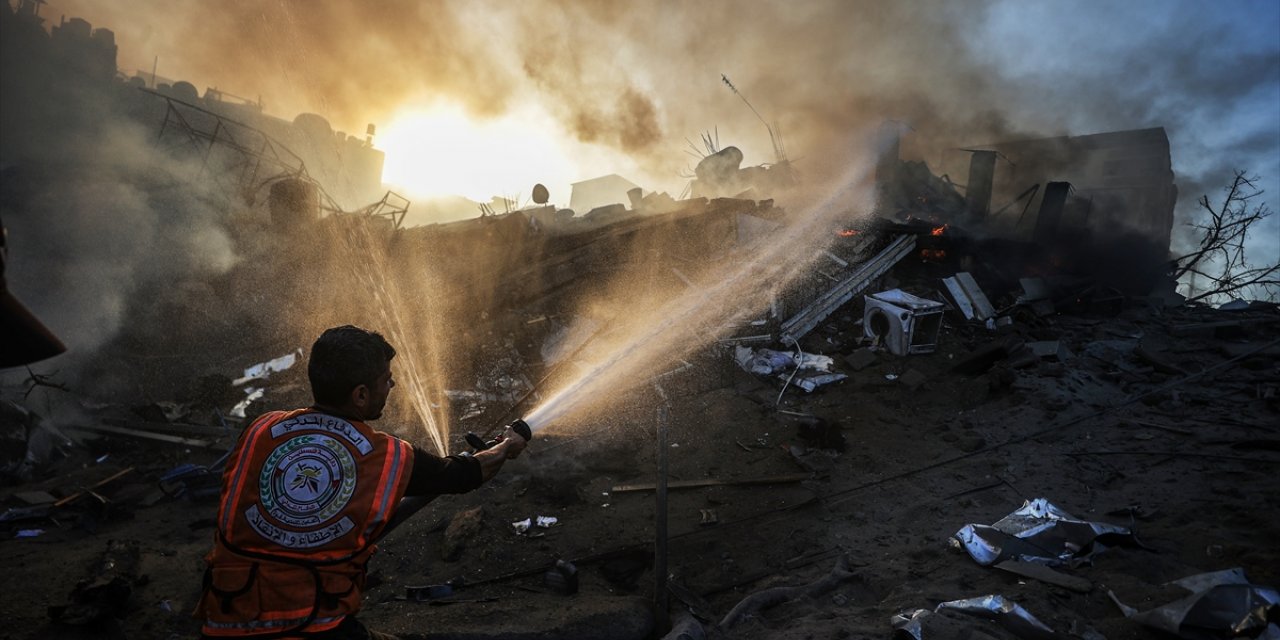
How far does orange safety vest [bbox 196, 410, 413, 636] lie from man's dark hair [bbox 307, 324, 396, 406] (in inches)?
5.3

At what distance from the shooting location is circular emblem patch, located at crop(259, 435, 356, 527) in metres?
2.26

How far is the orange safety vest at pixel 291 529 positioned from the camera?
2234mm

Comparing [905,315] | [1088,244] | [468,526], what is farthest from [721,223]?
[1088,244]

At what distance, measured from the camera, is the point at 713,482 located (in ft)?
23.6

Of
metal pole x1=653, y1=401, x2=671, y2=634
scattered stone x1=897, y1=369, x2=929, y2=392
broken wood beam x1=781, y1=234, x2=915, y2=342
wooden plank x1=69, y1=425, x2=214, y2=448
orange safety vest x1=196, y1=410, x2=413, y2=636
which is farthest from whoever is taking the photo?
broken wood beam x1=781, y1=234, x2=915, y2=342

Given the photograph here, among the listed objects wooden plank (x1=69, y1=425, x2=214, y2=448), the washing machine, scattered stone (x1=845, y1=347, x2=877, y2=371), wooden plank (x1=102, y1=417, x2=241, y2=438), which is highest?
the washing machine

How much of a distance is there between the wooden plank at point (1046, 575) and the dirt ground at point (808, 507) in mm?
66

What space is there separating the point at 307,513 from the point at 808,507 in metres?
5.56

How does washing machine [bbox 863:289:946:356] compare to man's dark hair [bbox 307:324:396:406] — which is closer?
man's dark hair [bbox 307:324:396:406]

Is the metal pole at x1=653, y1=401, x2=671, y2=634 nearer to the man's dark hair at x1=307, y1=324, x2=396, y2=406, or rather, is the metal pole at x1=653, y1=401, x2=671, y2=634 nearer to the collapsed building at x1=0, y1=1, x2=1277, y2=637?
the collapsed building at x1=0, y1=1, x2=1277, y2=637

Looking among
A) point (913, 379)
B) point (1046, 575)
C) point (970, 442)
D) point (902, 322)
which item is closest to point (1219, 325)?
point (902, 322)

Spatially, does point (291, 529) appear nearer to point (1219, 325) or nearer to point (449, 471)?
point (449, 471)

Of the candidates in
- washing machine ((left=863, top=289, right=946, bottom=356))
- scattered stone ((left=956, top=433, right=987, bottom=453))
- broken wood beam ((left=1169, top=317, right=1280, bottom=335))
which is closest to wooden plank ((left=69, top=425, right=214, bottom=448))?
scattered stone ((left=956, top=433, right=987, bottom=453))

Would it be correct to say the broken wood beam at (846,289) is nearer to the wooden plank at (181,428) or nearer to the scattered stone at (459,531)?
the scattered stone at (459,531)
